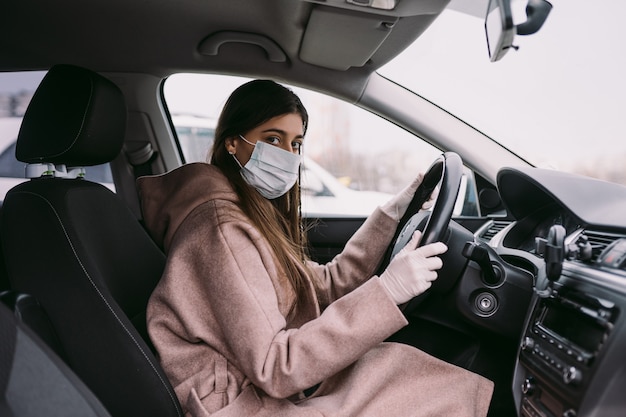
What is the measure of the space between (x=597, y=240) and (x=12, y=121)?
2.32 meters

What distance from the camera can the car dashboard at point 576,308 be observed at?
109cm

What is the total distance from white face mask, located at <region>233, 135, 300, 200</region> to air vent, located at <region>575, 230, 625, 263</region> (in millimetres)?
755

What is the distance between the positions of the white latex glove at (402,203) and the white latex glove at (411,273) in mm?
444

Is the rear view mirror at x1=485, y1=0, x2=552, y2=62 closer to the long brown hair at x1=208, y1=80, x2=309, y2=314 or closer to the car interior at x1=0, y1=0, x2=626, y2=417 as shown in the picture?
the car interior at x1=0, y1=0, x2=626, y2=417

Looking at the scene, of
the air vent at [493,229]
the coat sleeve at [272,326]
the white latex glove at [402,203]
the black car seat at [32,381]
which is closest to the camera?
the black car seat at [32,381]

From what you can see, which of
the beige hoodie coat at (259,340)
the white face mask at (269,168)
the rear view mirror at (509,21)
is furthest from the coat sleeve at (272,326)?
the rear view mirror at (509,21)

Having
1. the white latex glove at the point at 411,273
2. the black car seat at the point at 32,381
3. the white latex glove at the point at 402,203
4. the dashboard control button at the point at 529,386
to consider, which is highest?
the white latex glove at the point at 402,203

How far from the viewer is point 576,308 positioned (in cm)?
123

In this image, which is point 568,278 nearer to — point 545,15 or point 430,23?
point 545,15

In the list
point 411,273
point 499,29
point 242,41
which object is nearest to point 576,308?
point 411,273

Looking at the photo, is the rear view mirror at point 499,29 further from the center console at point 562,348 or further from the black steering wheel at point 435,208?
the center console at point 562,348

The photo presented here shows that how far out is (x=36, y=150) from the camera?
1559mm

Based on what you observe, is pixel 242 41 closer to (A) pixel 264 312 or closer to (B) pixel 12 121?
(B) pixel 12 121

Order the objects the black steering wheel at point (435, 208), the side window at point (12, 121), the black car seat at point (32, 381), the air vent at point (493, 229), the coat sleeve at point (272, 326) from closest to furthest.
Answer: the black car seat at point (32, 381) → the coat sleeve at point (272, 326) → the black steering wheel at point (435, 208) → the air vent at point (493, 229) → the side window at point (12, 121)
